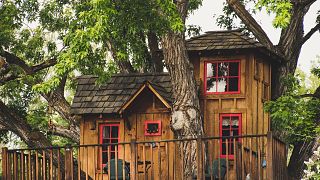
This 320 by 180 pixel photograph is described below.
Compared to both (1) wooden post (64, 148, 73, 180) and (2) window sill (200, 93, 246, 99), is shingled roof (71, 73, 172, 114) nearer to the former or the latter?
(2) window sill (200, 93, 246, 99)

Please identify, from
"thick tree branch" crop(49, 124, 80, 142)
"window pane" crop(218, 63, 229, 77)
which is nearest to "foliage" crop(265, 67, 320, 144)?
"window pane" crop(218, 63, 229, 77)

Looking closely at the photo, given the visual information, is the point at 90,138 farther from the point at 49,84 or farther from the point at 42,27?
the point at 42,27

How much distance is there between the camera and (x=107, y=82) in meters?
22.8

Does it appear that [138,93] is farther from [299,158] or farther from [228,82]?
[299,158]

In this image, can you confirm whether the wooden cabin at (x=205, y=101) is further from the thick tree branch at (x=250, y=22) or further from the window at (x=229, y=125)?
the thick tree branch at (x=250, y=22)

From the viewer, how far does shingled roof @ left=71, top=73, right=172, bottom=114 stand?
21.9m

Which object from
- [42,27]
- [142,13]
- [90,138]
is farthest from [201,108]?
[42,27]

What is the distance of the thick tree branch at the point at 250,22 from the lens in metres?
24.1

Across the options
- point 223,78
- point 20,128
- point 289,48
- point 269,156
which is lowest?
point 269,156

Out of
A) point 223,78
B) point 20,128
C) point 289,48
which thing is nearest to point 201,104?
point 223,78

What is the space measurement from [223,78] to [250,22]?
10.2 ft

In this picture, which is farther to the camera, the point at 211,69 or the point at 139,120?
the point at 211,69

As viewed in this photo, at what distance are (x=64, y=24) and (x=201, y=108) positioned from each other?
18.0ft

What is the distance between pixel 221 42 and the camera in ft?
72.1
